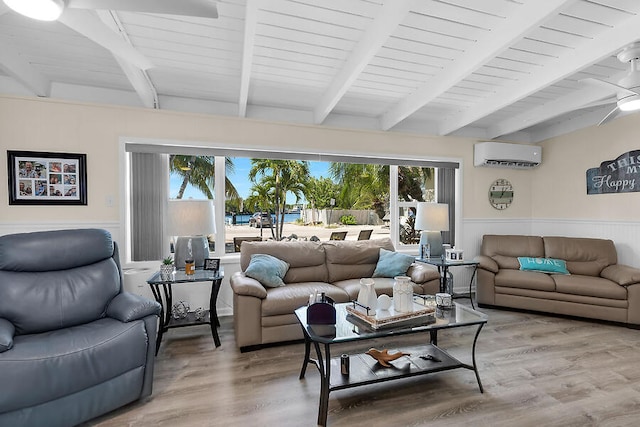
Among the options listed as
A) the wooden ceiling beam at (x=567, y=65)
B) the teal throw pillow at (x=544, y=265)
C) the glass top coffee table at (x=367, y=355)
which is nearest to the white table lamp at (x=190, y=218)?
the glass top coffee table at (x=367, y=355)

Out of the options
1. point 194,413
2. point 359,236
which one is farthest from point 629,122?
point 194,413

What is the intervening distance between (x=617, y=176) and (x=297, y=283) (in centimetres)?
401

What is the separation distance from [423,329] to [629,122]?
12.7ft

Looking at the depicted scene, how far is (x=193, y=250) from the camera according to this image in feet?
10.4

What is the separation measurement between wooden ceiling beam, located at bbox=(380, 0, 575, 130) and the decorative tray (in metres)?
1.86

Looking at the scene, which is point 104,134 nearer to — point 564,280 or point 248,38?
point 248,38

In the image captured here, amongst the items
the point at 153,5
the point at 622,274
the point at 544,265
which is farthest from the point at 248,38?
the point at 622,274

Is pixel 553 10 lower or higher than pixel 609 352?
higher

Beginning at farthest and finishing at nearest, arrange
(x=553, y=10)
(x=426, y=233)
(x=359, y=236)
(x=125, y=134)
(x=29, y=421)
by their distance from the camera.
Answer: (x=359, y=236) < (x=426, y=233) < (x=125, y=134) < (x=553, y=10) < (x=29, y=421)

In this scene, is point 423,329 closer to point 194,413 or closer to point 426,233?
point 194,413

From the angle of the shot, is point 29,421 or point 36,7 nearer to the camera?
point 36,7

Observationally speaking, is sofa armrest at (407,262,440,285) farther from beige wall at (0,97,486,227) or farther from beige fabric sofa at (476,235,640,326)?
beige wall at (0,97,486,227)

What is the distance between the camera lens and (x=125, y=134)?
3332 millimetres

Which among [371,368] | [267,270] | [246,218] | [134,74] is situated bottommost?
[371,368]
